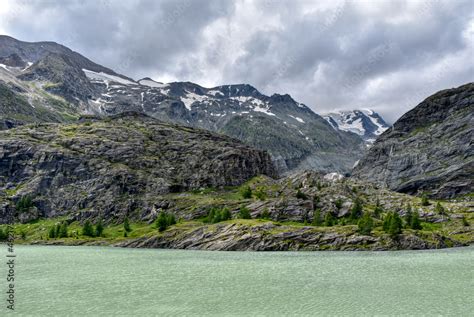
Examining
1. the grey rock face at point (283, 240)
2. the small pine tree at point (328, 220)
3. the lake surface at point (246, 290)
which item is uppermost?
the small pine tree at point (328, 220)

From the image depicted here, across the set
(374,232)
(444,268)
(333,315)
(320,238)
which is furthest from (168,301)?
(374,232)

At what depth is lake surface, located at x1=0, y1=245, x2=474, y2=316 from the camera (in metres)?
49.2

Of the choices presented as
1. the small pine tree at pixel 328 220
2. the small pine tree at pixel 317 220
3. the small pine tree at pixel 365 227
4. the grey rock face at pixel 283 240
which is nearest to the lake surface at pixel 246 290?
the grey rock face at pixel 283 240

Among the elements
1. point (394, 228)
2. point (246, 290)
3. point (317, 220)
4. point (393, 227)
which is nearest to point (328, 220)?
point (317, 220)

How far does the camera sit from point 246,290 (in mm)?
61750

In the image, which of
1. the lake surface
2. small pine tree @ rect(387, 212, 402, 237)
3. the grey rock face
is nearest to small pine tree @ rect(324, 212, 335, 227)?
the grey rock face

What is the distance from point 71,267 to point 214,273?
35.6 meters

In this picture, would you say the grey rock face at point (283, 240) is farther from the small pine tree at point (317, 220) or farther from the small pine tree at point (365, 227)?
the small pine tree at point (317, 220)

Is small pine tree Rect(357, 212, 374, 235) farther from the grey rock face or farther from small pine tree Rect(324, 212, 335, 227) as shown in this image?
small pine tree Rect(324, 212, 335, 227)

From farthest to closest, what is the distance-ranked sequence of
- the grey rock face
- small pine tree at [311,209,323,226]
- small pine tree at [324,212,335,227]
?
small pine tree at [311,209,323,226], small pine tree at [324,212,335,227], the grey rock face

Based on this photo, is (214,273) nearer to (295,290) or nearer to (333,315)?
(295,290)

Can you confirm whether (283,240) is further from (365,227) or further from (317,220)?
(317,220)

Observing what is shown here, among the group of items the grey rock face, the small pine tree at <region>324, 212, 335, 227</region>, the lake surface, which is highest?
the small pine tree at <region>324, 212, 335, 227</region>

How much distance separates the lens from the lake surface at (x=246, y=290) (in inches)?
1939
